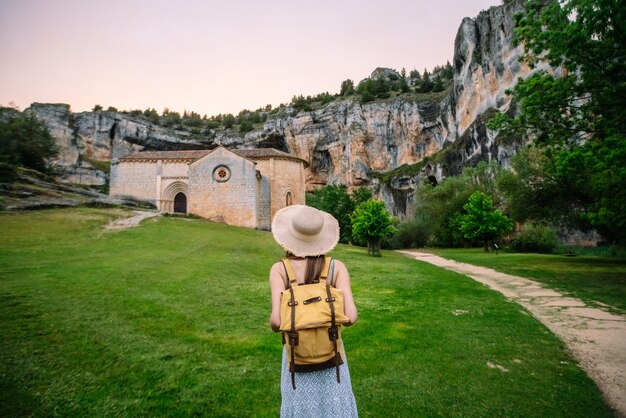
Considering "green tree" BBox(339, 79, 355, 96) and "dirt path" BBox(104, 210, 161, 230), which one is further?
"green tree" BBox(339, 79, 355, 96)

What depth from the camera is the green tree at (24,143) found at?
31611 millimetres

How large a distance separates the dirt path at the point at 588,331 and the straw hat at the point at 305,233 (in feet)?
13.5

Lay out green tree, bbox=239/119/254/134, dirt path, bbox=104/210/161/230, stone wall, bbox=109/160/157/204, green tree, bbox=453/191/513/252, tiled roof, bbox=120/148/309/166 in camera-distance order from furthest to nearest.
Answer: green tree, bbox=239/119/254/134
tiled roof, bbox=120/148/309/166
stone wall, bbox=109/160/157/204
green tree, bbox=453/191/513/252
dirt path, bbox=104/210/161/230

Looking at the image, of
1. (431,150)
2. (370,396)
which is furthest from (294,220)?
(431,150)

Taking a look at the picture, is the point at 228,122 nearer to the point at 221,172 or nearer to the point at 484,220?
the point at 221,172

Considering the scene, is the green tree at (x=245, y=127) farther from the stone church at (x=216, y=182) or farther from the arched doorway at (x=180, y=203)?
the arched doorway at (x=180, y=203)

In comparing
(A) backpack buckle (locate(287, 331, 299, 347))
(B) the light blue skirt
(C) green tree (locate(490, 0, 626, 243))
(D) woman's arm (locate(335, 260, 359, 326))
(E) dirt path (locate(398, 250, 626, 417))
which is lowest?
(E) dirt path (locate(398, 250, 626, 417))

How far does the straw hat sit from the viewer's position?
2.62 metres

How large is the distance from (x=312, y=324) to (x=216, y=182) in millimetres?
32657

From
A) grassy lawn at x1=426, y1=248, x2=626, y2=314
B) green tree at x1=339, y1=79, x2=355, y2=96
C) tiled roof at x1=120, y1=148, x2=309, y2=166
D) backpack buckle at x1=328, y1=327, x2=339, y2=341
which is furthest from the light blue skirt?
green tree at x1=339, y1=79, x2=355, y2=96

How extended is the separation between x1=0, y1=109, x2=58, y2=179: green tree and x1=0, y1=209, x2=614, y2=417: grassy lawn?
28.6 metres

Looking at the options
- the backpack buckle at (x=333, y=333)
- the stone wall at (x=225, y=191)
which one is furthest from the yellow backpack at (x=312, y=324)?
the stone wall at (x=225, y=191)

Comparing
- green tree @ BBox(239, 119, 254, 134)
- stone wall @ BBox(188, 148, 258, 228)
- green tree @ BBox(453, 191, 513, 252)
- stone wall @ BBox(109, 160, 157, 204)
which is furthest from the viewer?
green tree @ BBox(239, 119, 254, 134)

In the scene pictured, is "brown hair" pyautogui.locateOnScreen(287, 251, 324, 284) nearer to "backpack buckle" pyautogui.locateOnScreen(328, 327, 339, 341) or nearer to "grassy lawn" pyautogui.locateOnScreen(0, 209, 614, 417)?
"backpack buckle" pyautogui.locateOnScreen(328, 327, 339, 341)
